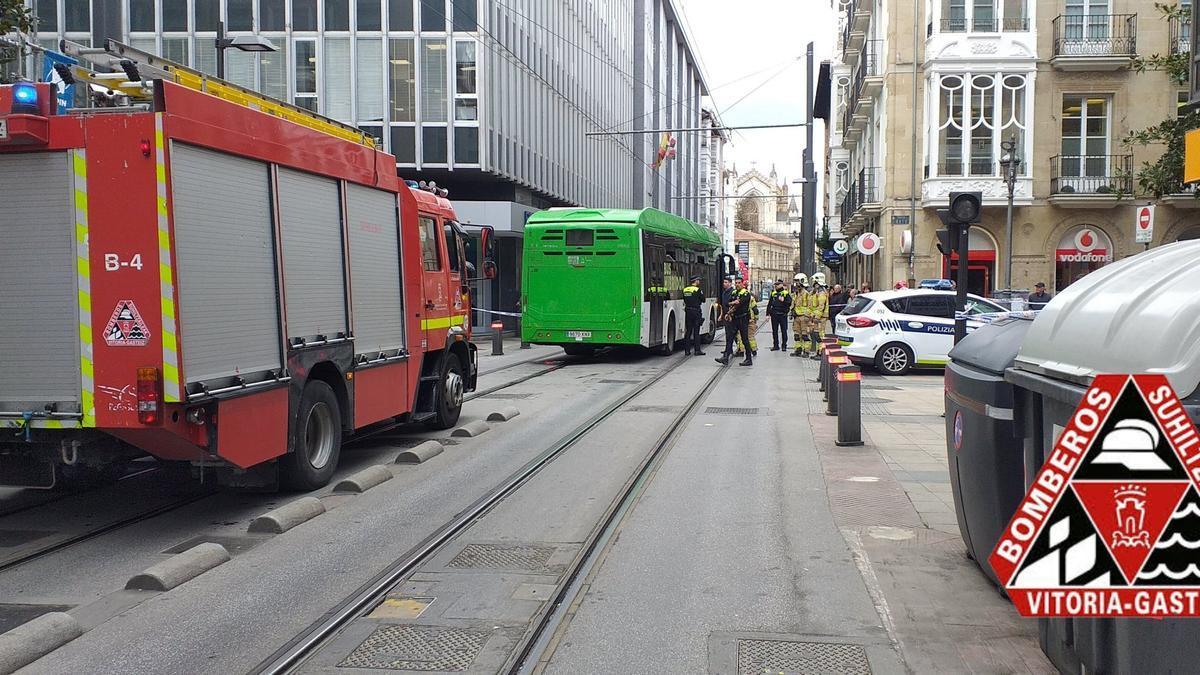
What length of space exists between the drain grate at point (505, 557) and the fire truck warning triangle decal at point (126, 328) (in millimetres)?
2370

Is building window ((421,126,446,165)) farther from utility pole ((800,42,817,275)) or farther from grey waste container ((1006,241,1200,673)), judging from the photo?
grey waste container ((1006,241,1200,673))

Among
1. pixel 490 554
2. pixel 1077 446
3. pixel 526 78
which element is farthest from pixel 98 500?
pixel 526 78

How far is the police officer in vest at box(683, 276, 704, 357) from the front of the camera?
24000 mm

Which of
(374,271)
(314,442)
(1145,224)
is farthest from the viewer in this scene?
(1145,224)

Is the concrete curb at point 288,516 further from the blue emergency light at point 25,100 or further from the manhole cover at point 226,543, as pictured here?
the blue emergency light at point 25,100

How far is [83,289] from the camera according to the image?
654 centimetres

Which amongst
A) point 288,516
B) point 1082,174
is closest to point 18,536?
point 288,516

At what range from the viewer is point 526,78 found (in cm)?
3612

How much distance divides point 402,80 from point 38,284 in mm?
26335

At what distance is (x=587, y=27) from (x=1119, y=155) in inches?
910

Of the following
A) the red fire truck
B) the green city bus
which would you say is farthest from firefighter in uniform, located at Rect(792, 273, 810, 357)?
the red fire truck

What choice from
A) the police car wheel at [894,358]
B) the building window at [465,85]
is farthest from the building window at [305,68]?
the police car wheel at [894,358]

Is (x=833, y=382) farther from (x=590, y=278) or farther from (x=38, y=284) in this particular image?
(x=38, y=284)

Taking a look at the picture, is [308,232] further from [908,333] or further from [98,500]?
[908,333]
